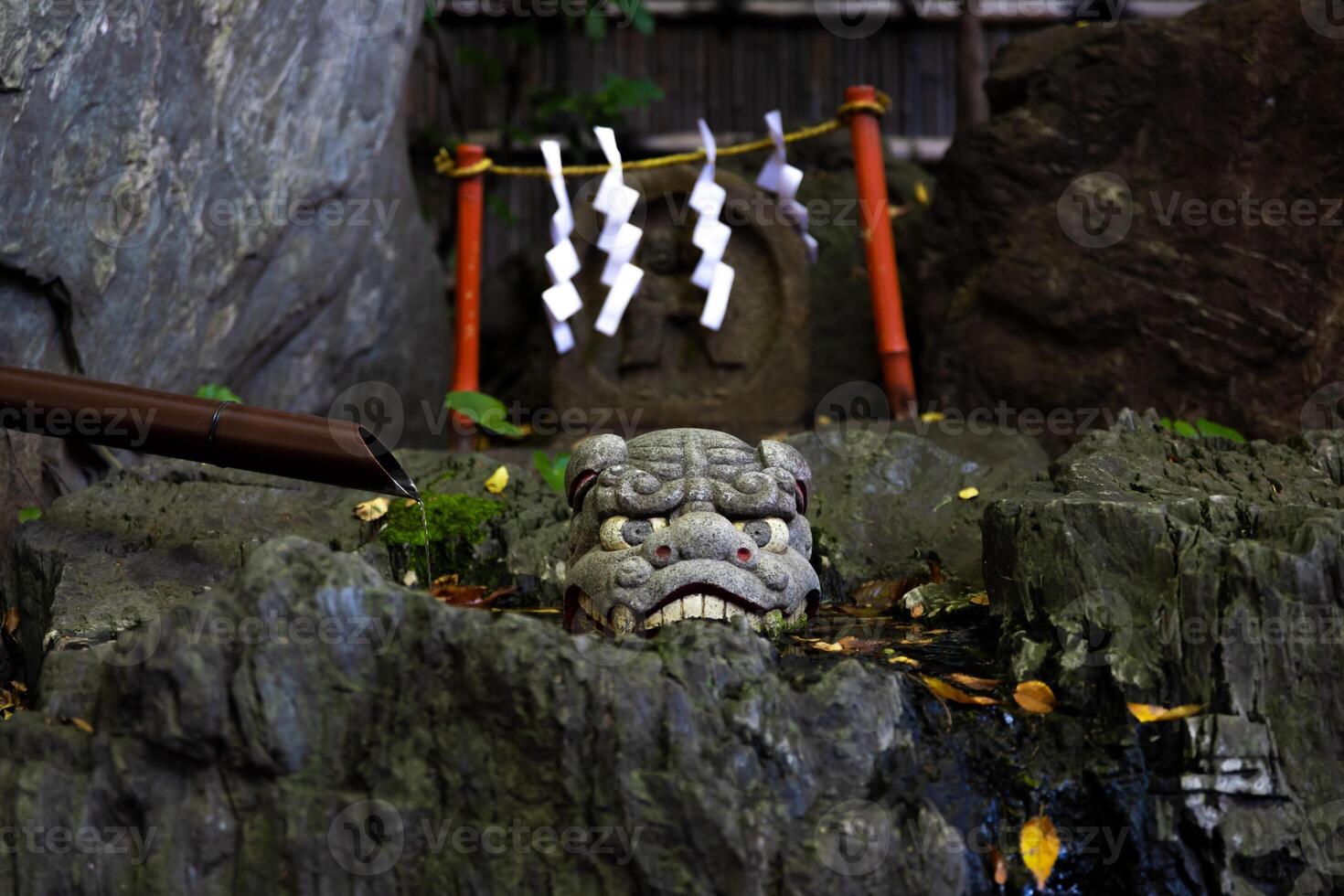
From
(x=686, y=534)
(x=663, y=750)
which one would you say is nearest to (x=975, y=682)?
(x=686, y=534)

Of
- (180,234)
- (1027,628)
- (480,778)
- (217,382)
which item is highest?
(180,234)

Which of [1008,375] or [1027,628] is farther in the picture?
[1008,375]

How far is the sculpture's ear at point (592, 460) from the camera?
4.18 m

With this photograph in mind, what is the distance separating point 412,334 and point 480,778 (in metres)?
5.17

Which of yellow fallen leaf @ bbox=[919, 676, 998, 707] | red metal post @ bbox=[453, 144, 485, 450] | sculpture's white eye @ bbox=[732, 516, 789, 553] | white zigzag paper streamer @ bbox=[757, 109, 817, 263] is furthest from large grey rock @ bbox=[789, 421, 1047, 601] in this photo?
red metal post @ bbox=[453, 144, 485, 450]

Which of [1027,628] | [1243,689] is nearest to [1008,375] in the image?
[1027,628]

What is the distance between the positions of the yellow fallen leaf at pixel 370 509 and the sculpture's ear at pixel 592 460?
1164mm

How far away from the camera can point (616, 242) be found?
6.49 metres

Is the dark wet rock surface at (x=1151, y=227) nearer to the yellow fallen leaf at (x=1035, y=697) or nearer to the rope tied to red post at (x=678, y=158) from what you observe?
the rope tied to red post at (x=678, y=158)

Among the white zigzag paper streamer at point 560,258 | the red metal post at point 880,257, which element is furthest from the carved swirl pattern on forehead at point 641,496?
the red metal post at point 880,257

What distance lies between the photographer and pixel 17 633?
4617 millimetres

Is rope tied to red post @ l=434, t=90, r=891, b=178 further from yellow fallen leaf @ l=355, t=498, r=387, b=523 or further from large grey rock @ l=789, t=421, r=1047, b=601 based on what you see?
yellow fallen leaf @ l=355, t=498, r=387, b=523

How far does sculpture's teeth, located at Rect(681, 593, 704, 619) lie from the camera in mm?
3762

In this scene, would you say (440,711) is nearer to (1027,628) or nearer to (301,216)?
(1027,628)
